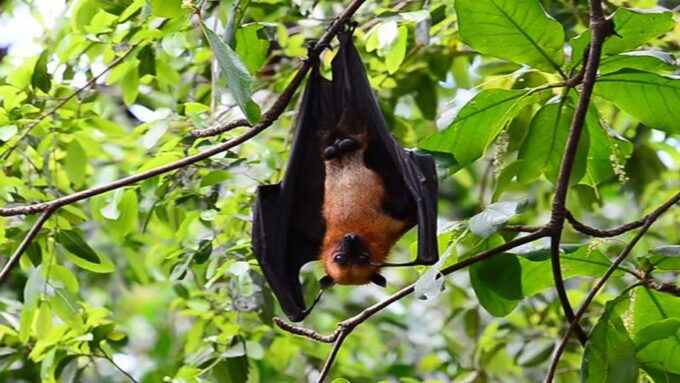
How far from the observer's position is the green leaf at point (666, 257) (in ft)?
10.2

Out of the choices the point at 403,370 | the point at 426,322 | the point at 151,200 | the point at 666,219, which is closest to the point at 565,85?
the point at 151,200

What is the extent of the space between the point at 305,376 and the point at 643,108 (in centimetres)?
329

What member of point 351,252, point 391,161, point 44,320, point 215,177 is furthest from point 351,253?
point 44,320

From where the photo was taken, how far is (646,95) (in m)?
3.31

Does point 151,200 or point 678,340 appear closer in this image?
point 678,340

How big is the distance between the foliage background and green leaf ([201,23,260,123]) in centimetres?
2

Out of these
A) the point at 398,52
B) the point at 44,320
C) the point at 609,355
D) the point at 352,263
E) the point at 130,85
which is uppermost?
the point at 398,52

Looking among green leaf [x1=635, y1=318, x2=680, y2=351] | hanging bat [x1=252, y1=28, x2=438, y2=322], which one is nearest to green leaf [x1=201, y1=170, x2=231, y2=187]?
hanging bat [x1=252, y1=28, x2=438, y2=322]

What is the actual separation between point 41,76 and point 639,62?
7.09 ft

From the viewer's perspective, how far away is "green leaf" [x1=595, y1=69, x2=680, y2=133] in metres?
3.26

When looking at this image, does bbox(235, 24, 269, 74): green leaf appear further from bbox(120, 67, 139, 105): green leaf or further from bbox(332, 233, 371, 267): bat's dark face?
bbox(120, 67, 139, 105): green leaf

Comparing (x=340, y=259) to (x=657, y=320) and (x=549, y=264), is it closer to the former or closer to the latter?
(x=549, y=264)

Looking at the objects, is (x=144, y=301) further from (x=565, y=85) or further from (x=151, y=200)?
(x=565, y=85)

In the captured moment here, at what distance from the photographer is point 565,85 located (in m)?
3.16
